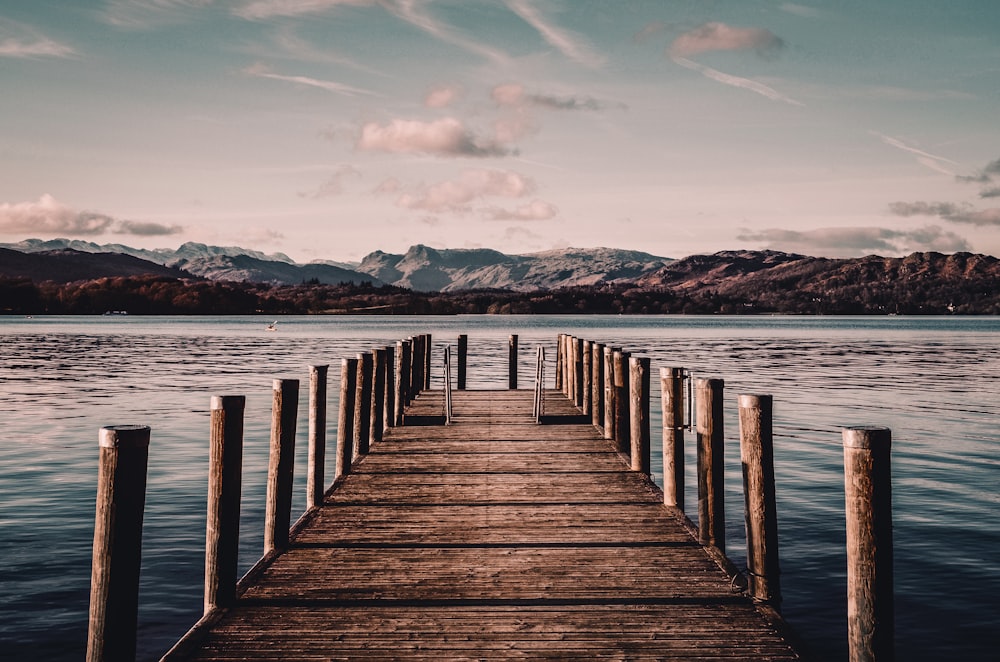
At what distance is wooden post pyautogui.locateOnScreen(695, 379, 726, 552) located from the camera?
838 cm

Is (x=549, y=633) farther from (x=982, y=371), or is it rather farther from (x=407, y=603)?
(x=982, y=371)

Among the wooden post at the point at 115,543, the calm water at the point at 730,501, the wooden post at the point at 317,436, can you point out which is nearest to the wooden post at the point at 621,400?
the calm water at the point at 730,501

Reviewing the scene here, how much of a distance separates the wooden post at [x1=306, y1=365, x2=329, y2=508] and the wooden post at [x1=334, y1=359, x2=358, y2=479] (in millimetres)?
959

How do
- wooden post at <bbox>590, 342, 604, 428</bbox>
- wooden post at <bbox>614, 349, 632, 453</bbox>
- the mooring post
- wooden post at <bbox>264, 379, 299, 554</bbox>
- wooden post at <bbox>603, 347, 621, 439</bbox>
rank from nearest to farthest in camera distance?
wooden post at <bbox>264, 379, 299, 554</bbox>
wooden post at <bbox>614, 349, 632, 453</bbox>
wooden post at <bbox>603, 347, 621, 439</bbox>
wooden post at <bbox>590, 342, 604, 428</bbox>
the mooring post

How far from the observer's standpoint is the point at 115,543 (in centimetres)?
494

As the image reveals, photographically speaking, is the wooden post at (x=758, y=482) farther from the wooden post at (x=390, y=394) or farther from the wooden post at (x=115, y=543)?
the wooden post at (x=390, y=394)

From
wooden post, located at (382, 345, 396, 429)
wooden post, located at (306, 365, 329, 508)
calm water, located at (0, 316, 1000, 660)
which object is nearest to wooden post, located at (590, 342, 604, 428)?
calm water, located at (0, 316, 1000, 660)

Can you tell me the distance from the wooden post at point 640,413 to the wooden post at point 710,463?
272 cm

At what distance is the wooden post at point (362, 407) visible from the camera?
42.9 ft

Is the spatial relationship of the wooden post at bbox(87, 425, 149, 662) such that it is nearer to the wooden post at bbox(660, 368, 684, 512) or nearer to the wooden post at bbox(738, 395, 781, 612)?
the wooden post at bbox(738, 395, 781, 612)

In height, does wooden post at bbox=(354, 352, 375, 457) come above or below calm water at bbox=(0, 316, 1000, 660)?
above

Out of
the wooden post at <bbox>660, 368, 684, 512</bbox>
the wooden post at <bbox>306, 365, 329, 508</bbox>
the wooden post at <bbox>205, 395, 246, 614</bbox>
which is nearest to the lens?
the wooden post at <bbox>205, 395, 246, 614</bbox>

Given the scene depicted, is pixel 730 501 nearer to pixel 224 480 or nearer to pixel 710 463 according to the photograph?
pixel 710 463

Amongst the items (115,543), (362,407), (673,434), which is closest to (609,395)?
(362,407)
